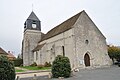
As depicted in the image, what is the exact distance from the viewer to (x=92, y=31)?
89.5 feet

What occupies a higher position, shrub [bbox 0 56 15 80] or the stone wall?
the stone wall

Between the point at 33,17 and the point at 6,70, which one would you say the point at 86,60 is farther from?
the point at 33,17

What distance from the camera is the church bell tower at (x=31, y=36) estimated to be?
38.5m

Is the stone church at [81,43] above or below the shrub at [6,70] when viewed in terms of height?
above

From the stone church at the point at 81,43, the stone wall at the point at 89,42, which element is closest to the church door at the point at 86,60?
the stone church at the point at 81,43

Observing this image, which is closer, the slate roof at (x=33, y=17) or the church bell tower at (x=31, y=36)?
the church bell tower at (x=31, y=36)

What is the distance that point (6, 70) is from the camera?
11883mm

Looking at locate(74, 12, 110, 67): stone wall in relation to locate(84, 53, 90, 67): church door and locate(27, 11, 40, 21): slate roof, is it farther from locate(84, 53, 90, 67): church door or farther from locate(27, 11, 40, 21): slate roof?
locate(27, 11, 40, 21): slate roof

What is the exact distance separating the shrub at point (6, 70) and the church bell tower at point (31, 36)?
84.3 feet

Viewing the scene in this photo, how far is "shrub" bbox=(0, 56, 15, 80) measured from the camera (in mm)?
11641

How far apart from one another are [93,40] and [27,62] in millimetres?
17314

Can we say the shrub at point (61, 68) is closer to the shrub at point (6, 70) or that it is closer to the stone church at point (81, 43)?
the shrub at point (6, 70)

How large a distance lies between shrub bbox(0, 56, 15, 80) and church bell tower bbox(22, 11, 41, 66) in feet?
84.3

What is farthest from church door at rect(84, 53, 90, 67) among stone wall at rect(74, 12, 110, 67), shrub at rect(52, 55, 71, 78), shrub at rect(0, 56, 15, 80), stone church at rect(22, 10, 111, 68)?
shrub at rect(0, 56, 15, 80)
